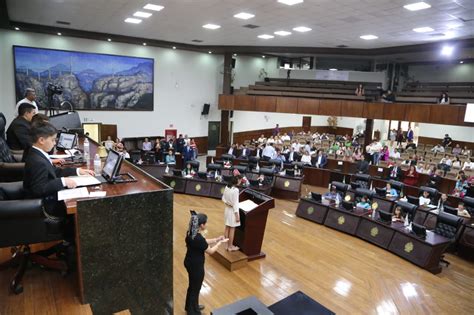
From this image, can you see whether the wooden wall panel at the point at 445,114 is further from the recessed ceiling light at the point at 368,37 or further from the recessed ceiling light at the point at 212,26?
the recessed ceiling light at the point at 212,26

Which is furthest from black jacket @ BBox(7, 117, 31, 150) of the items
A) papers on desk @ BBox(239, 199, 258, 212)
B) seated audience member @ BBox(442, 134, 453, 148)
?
seated audience member @ BBox(442, 134, 453, 148)

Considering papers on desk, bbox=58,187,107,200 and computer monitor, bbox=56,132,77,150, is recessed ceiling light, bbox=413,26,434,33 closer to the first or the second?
computer monitor, bbox=56,132,77,150

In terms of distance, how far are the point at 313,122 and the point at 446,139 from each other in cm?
906

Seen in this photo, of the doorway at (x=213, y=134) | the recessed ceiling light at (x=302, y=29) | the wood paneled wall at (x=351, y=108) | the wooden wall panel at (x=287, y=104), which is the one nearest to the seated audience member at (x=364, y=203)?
the recessed ceiling light at (x=302, y=29)

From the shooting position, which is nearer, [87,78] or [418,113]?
[418,113]

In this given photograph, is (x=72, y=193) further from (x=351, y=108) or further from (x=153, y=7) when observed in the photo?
(x=351, y=108)

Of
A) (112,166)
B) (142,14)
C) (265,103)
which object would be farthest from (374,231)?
(265,103)

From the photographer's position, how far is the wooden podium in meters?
6.16

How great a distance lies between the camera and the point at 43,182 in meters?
2.87

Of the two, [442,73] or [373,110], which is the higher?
[442,73]

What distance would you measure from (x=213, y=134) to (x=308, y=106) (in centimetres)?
531

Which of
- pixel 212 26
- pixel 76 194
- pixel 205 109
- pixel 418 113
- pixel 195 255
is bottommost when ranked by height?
pixel 195 255

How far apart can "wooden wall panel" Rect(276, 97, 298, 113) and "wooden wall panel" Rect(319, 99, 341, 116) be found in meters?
1.19

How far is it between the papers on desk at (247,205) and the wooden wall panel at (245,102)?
9982mm
